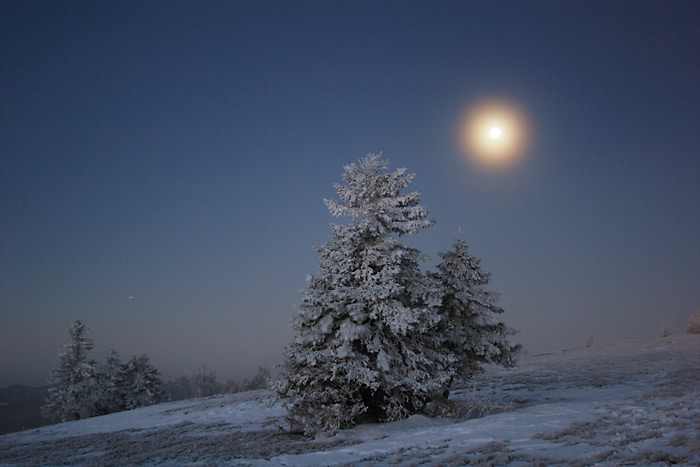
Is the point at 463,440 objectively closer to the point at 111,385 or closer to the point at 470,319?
the point at 470,319

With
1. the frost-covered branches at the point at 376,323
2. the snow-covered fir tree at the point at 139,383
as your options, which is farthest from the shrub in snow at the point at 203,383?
the frost-covered branches at the point at 376,323

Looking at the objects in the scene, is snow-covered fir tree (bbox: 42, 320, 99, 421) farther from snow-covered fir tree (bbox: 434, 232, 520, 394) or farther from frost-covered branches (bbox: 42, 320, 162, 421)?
snow-covered fir tree (bbox: 434, 232, 520, 394)

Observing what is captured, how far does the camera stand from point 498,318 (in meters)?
17.4

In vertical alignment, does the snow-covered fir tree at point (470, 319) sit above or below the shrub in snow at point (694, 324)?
above

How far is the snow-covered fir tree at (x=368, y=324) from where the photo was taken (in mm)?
13992

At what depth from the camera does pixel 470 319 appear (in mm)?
17250

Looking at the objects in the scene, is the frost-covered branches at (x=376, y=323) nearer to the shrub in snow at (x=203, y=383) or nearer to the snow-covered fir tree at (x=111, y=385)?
the snow-covered fir tree at (x=111, y=385)

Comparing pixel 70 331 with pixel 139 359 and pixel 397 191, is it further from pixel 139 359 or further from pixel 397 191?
pixel 397 191

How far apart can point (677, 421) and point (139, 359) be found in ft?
183

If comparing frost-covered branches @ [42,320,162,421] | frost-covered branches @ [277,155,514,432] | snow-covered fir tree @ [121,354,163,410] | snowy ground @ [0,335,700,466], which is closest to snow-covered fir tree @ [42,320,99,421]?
frost-covered branches @ [42,320,162,421]

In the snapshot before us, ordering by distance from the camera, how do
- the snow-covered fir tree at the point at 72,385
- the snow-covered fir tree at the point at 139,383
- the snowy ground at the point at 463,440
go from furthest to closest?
the snow-covered fir tree at the point at 139,383
the snow-covered fir tree at the point at 72,385
the snowy ground at the point at 463,440

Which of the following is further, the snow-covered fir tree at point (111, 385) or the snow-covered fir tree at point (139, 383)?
the snow-covered fir tree at point (139, 383)

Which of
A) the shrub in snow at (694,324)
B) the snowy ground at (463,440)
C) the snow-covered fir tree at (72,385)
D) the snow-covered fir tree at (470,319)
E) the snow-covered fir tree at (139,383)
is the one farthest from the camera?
the shrub in snow at (694,324)

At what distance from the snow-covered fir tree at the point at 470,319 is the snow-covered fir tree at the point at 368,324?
3.84ft
